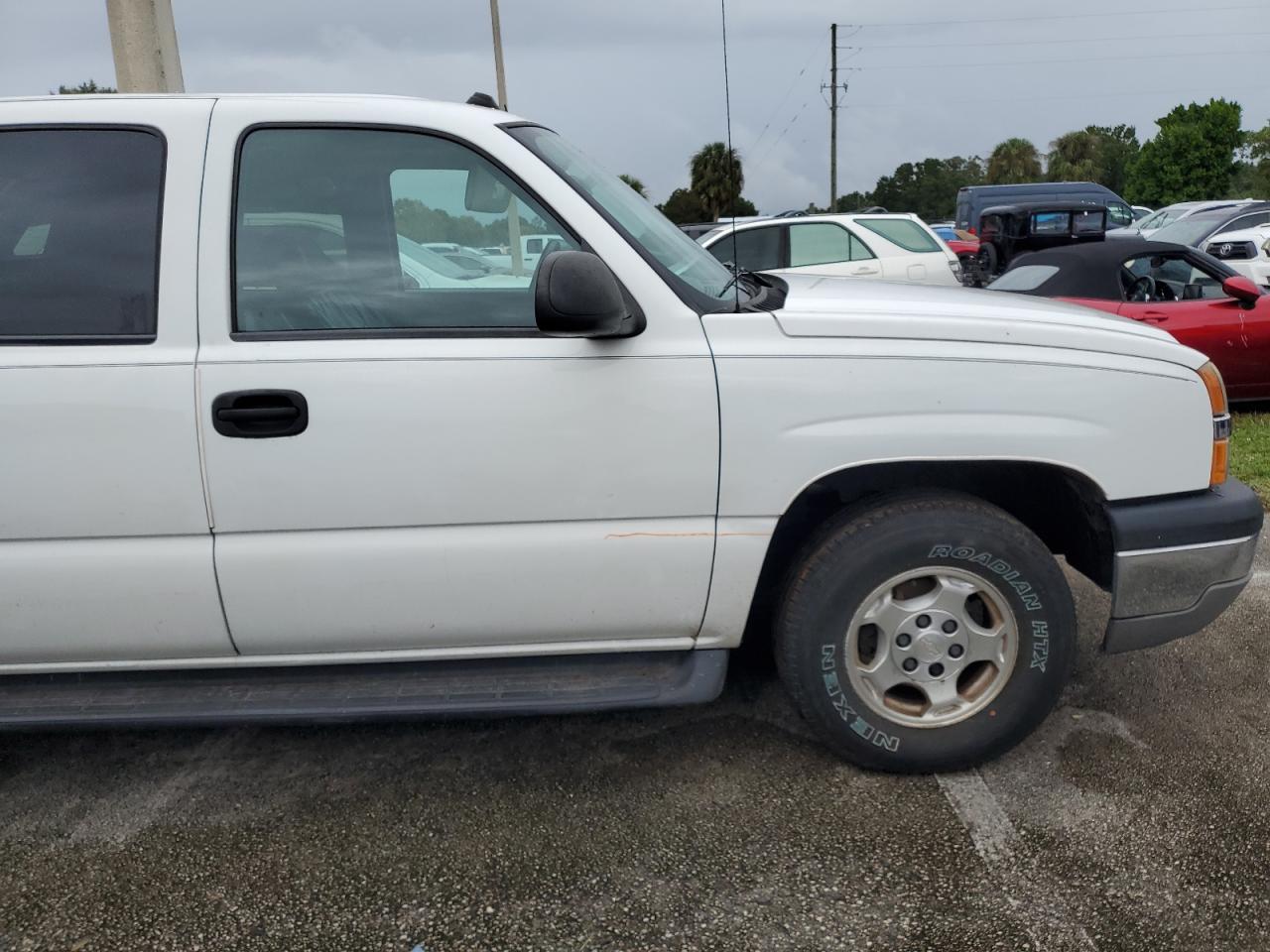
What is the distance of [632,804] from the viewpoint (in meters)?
3.00

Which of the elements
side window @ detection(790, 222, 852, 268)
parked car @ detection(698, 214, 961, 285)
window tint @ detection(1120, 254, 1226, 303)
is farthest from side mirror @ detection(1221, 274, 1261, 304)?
side window @ detection(790, 222, 852, 268)

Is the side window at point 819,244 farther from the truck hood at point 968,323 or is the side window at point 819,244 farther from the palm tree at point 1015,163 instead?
the palm tree at point 1015,163

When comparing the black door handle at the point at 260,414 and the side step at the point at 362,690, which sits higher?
the black door handle at the point at 260,414

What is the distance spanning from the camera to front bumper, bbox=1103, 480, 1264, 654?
9.57ft

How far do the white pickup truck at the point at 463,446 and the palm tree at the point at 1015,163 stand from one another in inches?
3332

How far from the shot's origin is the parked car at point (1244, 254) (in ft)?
39.1

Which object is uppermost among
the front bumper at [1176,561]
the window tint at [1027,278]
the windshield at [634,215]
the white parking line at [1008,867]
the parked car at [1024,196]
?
the parked car at [1024,196]

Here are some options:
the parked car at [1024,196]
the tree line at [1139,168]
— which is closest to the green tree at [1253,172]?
the tree line at [1139,168]

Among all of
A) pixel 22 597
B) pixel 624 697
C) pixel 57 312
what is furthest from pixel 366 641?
pixel 57 312

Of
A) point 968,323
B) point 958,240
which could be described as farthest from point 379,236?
point 958,240

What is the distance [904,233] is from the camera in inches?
437

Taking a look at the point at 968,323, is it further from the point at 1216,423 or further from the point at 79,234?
the point at 79,234

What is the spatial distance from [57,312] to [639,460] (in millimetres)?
1571

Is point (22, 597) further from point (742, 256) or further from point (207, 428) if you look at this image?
point (742, 256)
